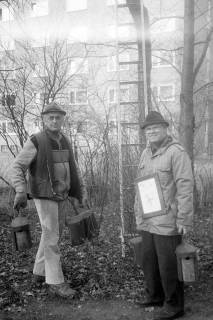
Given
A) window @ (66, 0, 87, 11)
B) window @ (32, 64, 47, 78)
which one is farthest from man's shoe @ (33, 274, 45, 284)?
window @ (66, 0, 87, 11)

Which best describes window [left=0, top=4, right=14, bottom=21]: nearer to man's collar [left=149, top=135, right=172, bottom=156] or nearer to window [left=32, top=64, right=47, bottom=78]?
window [left=32, top=64, right=47, bottom=78]

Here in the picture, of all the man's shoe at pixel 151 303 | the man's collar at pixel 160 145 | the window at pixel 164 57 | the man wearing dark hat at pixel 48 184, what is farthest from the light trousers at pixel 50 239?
the window at pixel 164 57

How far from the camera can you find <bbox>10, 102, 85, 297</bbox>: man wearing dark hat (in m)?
4.12

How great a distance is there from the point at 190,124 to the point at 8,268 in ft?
14.9

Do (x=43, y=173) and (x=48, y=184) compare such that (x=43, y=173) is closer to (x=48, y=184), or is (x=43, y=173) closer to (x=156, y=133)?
(x=48, y=184)

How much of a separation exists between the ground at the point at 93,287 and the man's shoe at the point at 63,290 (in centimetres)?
6

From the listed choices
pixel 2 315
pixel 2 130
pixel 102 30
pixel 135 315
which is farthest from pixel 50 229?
pixel 102 30

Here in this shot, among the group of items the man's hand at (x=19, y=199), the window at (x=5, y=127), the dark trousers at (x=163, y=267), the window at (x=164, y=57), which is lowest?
the dark trousers at (x=163, y=267)

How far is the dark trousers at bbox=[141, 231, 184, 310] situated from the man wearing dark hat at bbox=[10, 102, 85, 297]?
928mm

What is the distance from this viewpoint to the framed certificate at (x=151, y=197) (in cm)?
360

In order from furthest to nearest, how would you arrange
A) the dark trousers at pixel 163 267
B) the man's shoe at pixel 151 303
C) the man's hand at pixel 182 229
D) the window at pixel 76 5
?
1. the window at pixel 76 5
2. the man's shoe at pixel 151 303
3. the dark trousers at pixel 163 267
4. the man's hand at pixel 182 229

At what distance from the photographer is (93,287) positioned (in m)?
4.38

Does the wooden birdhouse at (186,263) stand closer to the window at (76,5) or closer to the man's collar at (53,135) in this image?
the man's collar at (53,135)

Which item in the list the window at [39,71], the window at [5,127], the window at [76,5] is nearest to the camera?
the window at [5,127]
